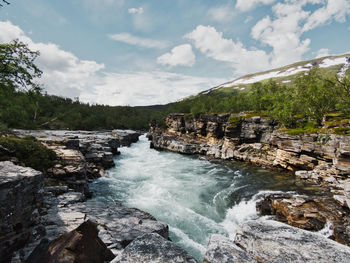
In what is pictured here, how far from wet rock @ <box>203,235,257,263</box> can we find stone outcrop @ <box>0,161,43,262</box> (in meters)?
6.49

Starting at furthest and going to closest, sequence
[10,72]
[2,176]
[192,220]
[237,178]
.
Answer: [237,178], [192,220], [10,72], [2,176]

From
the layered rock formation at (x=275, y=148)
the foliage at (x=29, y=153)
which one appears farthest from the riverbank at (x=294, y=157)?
the foliage at (x=29, y=153)

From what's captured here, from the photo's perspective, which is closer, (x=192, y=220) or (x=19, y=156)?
(x=19, y=156)

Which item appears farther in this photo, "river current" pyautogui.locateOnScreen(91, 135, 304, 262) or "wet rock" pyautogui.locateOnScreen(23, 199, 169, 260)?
"river current" pyautogui.locateOnScreen(91, 135, 304, 262)

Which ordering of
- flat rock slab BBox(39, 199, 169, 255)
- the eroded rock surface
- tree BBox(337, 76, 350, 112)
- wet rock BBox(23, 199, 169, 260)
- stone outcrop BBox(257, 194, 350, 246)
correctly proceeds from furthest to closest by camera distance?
tree BBox(337, 76, 350, 112), stone outcrop BBox(257, 194, 350, 246), flat rock slab BBox(39, 199, 169, 255), wet rock BBox(23, 199, 169, 260), the eroded rock surface

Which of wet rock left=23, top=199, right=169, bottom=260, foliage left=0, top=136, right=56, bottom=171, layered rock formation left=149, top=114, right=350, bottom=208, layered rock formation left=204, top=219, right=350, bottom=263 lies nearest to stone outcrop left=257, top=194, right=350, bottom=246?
layered rock formation left=149, top=114, right=350, bottom=208

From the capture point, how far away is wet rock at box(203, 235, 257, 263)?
2963 millimetres

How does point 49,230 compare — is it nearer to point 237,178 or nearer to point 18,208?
point 18,208

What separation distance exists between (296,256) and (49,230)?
9.22 m

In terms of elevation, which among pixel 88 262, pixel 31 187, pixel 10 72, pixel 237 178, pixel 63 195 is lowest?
pixel 237 178

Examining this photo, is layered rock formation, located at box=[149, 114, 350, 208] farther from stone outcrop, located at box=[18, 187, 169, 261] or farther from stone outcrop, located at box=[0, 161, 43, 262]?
stone outcrop, located at box=[0, 161, 43, 262]

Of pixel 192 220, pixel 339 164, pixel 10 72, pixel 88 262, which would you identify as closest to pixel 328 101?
pixel 339 164

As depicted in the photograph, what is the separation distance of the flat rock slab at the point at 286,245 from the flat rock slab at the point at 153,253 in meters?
1.63

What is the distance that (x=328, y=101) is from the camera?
3422 centimetres
